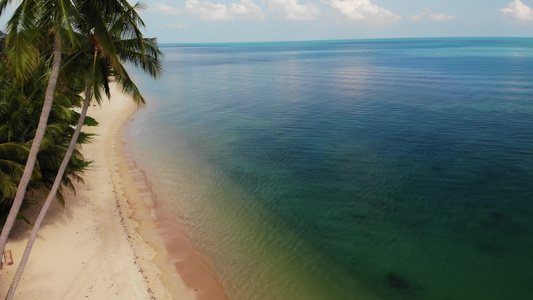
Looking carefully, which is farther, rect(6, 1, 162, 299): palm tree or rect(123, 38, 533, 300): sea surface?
rect(123, 38, 533, 300): sea surface

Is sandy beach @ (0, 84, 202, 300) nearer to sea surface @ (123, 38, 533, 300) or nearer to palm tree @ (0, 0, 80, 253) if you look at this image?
sea surface @ (123, 38, 533, 300)

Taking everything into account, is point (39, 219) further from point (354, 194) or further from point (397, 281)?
point (354, 194)

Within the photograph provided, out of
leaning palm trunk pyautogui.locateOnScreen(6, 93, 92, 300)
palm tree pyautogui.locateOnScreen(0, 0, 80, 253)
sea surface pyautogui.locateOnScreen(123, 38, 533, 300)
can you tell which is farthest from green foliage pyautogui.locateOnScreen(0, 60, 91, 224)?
sea surface pyautogui.locateOnScreen(123, 38, 533, 300)

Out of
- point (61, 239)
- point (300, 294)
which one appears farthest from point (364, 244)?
point (61, 239)

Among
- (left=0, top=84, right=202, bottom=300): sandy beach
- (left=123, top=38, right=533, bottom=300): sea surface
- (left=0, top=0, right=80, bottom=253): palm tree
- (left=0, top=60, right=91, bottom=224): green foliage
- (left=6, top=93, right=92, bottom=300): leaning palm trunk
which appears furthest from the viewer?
(left=123, top=38, right=533, bottom=300): sea surface

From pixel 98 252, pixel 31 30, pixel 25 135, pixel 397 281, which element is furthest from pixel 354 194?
pixel 31 30

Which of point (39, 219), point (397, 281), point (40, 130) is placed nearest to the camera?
point (40, 130)

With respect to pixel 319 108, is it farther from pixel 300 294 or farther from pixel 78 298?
pixel 78 298
